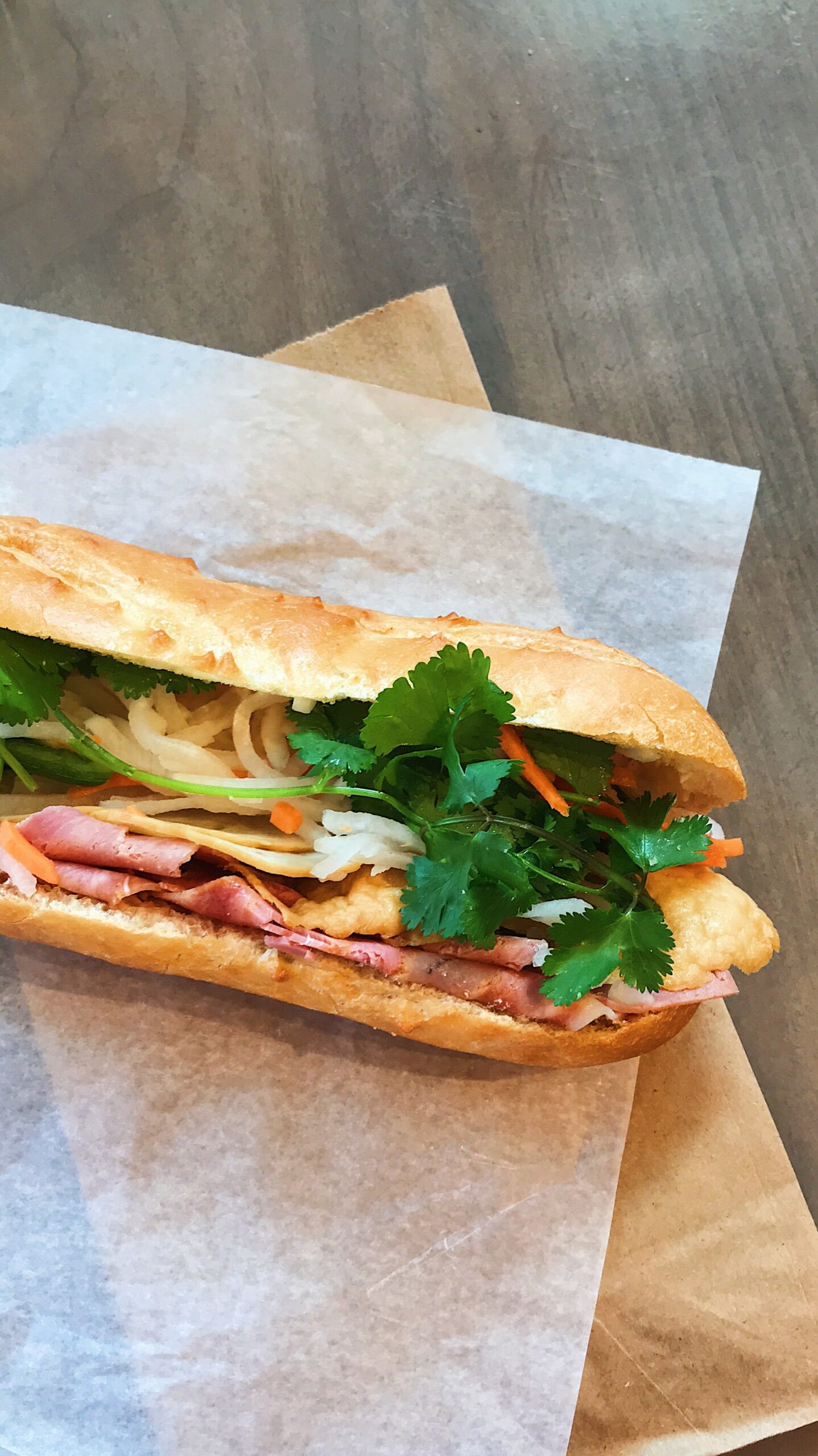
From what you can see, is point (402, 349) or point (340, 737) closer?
point (340, 737)

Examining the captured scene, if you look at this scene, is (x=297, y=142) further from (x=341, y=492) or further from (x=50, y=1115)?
(x=50, y=1115)

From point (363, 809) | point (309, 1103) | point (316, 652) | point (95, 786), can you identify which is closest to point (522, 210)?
point (316, 652)

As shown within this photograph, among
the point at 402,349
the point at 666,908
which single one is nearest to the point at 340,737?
the point at 666,908

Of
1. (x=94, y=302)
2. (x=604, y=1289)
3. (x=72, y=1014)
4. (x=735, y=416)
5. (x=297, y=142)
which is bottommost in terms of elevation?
(x=604, y=1289)

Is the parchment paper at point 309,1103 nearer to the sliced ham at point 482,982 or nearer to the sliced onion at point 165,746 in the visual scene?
the sliced ham at point 482,982

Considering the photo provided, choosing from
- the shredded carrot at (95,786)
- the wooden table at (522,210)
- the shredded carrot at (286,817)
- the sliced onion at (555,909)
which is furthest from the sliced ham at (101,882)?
the wooden table at (522,210)

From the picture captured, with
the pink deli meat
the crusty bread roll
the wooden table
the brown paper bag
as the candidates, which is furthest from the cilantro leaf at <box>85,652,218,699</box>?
the brown paper bag
